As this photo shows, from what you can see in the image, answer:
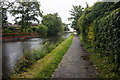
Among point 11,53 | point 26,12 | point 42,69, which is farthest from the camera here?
point 26,12

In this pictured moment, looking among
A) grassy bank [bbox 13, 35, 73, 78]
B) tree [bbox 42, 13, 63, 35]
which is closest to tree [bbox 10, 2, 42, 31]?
tree [bbox 42, 13, 63, 35]

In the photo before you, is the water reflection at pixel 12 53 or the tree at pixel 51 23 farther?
the tree at pixel 51 23

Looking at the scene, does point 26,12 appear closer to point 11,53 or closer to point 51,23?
point 51,23

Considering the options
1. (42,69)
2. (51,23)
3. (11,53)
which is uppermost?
(51,23)

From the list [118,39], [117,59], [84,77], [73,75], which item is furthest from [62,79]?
[118,39]

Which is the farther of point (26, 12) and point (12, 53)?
point (26, 12)

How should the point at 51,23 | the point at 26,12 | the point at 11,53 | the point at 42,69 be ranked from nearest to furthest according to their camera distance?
the point at 42,69
the point at 11,53
the point at 26,12
the point at 51,23

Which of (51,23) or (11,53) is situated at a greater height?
(51,23)

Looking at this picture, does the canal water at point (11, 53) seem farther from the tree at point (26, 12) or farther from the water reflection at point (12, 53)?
the tree at point (26, 12)

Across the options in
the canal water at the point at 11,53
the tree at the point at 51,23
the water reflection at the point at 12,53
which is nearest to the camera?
the canal water at the point at 11,53

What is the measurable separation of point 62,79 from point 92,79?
110cm

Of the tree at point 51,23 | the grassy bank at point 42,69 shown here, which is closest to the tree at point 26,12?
A: the tree at point 51,23

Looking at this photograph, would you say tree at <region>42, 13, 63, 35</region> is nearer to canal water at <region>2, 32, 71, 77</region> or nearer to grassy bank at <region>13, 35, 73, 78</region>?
canal water at <region>2, 32, 71, 77</region>

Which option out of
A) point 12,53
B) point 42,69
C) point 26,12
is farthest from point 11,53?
point 26,12
